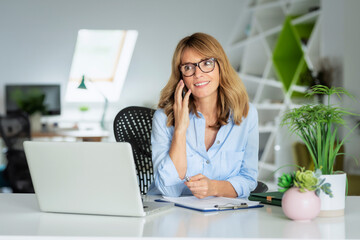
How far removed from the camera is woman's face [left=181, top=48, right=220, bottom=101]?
2082mm

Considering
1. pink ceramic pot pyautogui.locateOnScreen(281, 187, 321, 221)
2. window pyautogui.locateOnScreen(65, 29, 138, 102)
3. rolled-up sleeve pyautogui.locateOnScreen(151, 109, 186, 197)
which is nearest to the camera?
pink ceramic pot pyautogui.locateOnScreen(281, 187, 321, 221)

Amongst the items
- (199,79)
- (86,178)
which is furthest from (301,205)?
(199,79)

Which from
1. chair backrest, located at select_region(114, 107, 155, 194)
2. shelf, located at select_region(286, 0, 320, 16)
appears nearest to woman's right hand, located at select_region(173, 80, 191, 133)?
chair backrest, located at select_region(114, 107, 155, 194)

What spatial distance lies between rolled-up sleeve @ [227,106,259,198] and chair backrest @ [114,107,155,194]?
52 centimetres

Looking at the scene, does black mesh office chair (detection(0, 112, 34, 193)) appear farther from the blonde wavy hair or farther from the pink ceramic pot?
the pink ceramic pot

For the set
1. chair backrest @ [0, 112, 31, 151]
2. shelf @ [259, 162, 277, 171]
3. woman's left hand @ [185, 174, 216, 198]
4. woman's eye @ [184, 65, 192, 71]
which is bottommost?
shelf @ [259, 162, 277, 171]

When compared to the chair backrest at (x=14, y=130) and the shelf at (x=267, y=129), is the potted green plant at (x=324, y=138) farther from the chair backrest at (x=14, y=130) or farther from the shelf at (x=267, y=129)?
the shelf at (x=267, y=129)

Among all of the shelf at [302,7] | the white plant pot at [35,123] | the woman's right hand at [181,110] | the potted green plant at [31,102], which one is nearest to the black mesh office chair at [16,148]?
the white plant pot at [35,123]

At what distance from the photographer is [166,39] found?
7652mm

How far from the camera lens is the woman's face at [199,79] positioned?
208 centimetres

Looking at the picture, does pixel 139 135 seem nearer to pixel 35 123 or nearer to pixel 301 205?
pixel 301 205

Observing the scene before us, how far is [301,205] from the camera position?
4.46ft

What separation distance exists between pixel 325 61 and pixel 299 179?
15.3 feet

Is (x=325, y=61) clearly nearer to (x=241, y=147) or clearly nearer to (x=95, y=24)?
(x=95, y=24)
